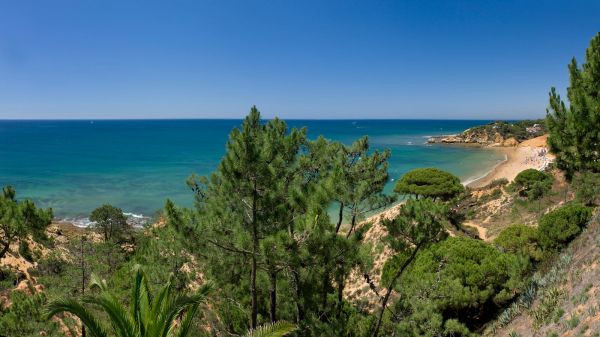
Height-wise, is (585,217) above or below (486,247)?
above

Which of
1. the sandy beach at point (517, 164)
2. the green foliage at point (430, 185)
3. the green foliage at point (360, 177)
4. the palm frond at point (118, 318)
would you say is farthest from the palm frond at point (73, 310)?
the sandy beach at point (517, 164)

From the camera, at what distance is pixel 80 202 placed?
37.5 metres

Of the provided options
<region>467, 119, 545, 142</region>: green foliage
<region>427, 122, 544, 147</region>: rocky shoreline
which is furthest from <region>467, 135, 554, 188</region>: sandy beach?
<region>467, 119, 545, 142</region>: green foliage

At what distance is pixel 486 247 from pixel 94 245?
1502cm

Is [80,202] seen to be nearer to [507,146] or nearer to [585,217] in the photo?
[585,217]

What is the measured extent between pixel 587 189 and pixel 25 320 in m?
21.6

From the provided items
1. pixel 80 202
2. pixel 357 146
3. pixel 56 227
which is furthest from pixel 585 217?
pixel 80 202

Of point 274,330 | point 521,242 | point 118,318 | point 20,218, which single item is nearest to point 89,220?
point 20,218

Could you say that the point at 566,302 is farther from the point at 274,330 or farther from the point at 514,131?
the point at 514,131

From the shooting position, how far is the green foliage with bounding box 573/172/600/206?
16356mm

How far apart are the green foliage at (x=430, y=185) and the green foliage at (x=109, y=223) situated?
62.2 feet

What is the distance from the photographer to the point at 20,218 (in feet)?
38.5

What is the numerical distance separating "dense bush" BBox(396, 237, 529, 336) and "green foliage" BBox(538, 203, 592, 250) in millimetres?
2069

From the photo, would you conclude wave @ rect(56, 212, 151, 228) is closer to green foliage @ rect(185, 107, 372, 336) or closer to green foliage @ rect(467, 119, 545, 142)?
green foliage @ rect(185, 107, 372, 336)
